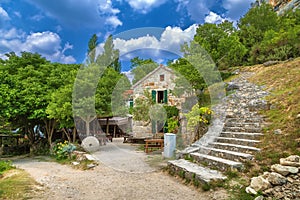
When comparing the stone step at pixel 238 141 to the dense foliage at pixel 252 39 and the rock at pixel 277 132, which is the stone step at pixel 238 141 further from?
the dense foliage at pixel 252 39

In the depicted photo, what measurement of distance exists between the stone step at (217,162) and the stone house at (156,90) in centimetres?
686

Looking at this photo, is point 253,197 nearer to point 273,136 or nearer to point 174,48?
point 273,136

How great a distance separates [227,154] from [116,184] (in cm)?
260

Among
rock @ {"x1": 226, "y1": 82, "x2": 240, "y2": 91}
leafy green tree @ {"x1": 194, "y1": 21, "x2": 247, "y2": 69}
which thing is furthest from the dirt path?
leafy green tree @ {"x1": 194, "y1": 21, "x2": 247, "y2": 69}

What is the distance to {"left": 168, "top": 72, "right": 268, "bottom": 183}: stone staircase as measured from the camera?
4242 millimetres

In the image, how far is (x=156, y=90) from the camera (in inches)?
510

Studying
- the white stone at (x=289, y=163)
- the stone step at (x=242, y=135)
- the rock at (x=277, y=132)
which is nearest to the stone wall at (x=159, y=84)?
the stone step at (x=242, y=135)

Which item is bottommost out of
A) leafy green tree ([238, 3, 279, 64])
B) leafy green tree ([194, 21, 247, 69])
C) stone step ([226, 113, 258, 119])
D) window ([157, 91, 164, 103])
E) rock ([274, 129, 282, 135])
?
rock ([274, 129, 282, 135])

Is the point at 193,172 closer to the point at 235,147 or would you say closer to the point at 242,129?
the point at 235,147

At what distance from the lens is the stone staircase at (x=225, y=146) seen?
4.24 m

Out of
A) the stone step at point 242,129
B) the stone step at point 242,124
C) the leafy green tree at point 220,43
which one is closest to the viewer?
the stone step at point 242,129

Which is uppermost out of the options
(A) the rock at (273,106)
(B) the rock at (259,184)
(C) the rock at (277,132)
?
(A) the rock at (273,106)

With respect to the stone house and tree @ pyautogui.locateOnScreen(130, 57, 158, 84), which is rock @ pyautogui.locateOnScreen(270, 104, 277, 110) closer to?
the stone house

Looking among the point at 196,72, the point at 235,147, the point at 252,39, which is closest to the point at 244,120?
the point at 235,147
